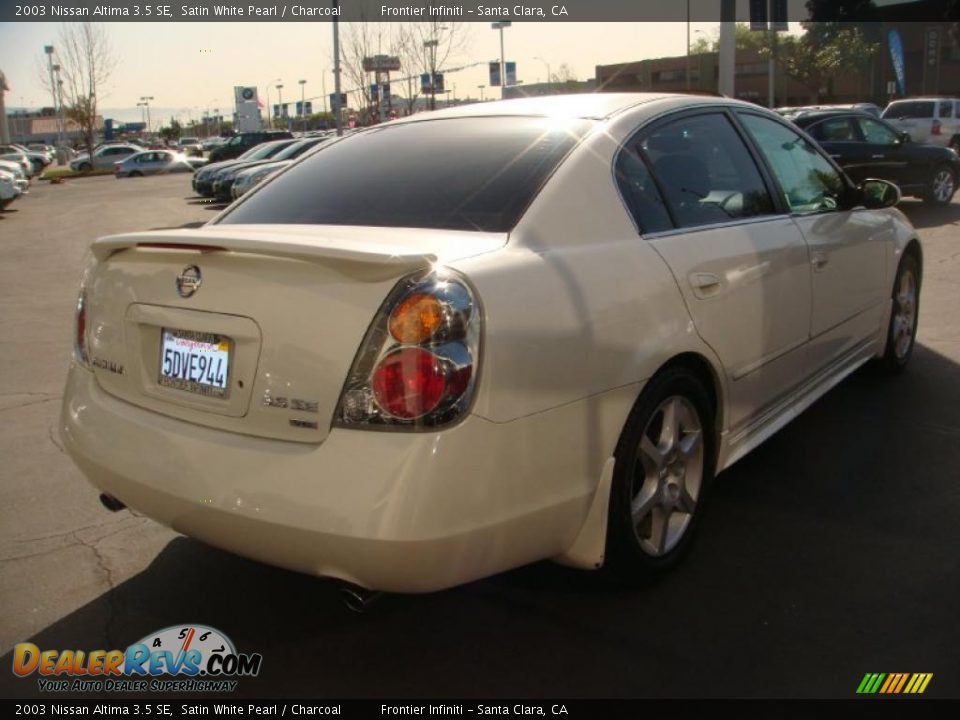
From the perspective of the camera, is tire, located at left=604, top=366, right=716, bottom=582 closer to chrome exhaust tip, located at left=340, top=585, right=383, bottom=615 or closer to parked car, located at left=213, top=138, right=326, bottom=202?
chrome exhaust tip, located at left=340, top=585, right=383, bottom=615

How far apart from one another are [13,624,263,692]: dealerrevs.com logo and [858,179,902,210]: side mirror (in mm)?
3733

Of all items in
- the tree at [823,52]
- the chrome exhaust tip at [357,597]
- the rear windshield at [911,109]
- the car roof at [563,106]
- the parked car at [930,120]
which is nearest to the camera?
the chrome exhaust tip at [357,597]

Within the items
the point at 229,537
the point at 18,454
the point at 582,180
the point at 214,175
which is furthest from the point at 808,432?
the point at 214,175

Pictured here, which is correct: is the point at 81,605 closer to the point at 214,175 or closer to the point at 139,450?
the point at 139,450

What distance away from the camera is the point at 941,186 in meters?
15.4

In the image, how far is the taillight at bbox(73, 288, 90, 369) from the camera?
3105 mm

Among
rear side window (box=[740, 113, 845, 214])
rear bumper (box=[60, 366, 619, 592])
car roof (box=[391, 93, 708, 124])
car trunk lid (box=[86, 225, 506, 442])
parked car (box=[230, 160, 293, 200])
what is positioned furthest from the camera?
parked car (box=[230, 160, 293, 200])

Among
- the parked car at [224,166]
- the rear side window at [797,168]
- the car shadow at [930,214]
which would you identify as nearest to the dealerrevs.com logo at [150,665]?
the rear side window at [797,168]

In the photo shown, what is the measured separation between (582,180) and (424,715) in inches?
67.4

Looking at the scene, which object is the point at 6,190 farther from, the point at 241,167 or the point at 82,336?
the point at 82,336

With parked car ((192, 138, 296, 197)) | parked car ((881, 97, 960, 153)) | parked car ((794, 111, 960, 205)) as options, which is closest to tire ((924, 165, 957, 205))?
parked car ((794, 111, 960, 205))

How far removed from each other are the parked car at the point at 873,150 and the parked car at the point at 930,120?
828 centimetres

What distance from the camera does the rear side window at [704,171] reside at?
3.40 m

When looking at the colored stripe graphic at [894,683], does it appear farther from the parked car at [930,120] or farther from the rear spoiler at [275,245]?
the parked car at [930,120]
